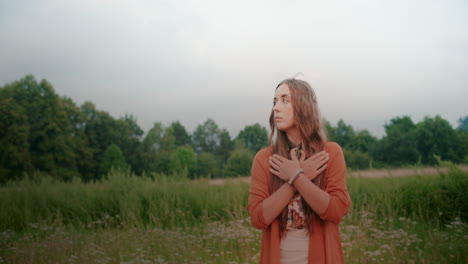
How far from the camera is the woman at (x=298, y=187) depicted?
206 cm

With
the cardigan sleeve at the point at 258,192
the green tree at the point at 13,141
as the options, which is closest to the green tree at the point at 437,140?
the green tree at the point at 13,141

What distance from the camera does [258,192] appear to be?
2197 mm

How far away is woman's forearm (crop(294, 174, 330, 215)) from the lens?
202 centimetres

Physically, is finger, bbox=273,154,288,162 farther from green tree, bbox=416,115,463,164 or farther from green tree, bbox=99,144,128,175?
green tree, bbox=416,115,463,164

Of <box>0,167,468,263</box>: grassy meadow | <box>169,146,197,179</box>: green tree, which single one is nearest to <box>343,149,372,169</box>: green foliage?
<box>169,146,197,179</box>: green tree

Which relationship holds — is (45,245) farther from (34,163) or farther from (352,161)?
(352,161)

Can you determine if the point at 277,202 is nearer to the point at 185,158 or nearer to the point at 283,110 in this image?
the point at 283,110

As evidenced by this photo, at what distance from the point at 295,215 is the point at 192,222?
7.76 meters

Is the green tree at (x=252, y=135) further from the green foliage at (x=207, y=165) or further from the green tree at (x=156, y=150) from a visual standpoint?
the green tree at (x=156, y=150)

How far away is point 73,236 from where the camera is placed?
259 inches

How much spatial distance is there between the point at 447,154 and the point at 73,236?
3746 cm

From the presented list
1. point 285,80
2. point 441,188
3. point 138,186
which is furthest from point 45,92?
point 285,80

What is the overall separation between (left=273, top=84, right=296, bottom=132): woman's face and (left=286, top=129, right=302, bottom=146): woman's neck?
7 cm

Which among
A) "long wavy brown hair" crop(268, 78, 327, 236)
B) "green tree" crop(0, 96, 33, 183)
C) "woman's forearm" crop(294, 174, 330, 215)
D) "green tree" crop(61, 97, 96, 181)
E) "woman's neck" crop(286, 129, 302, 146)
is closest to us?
"woman's forearm" crop(294, 174, 330, 215)
